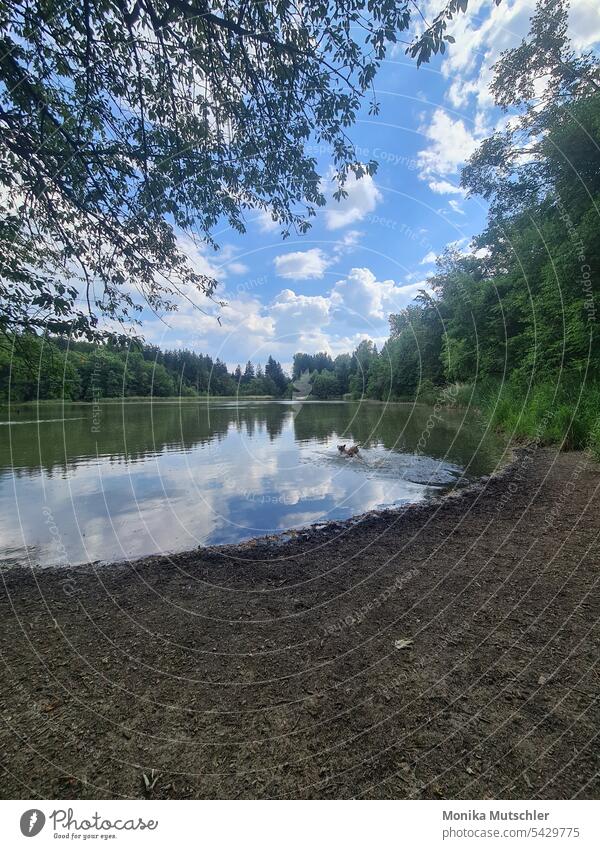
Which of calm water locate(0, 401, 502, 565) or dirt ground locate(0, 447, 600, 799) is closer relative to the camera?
dirt ground locate(0, 447, 600, 799)

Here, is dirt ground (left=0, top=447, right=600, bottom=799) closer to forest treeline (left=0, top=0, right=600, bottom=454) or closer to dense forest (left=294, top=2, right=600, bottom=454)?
forest treeline (left=0, top=0, right=600, bottom=454)

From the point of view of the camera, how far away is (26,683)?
2.57m

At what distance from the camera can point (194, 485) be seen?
950 centimetres

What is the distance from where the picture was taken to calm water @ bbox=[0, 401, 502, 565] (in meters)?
6.37

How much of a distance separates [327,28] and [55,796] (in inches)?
309

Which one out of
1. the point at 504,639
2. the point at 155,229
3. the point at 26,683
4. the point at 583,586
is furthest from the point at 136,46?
the point at 583,586

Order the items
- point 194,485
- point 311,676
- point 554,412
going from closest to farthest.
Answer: point 311,676
point 194,485
point 554,412

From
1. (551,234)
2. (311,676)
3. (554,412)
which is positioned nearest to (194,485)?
(311,676)

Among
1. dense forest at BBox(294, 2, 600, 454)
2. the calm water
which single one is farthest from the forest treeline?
the calm water

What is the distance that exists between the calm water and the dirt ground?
5.73ft

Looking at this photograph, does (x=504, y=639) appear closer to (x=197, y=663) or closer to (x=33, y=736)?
Answer: (x=197, y=663)

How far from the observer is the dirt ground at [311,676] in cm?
188

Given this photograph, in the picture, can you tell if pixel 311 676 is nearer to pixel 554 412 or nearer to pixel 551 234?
pixel 554 412

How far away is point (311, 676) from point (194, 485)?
7.51 m
